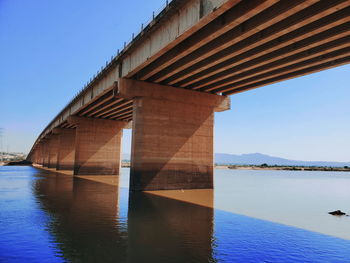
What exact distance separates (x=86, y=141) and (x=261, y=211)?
3442 centimetres

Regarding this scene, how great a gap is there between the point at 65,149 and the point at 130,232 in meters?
54.5

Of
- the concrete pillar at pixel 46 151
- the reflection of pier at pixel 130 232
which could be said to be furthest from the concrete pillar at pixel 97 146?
the concrete pillar at pixel 46 151

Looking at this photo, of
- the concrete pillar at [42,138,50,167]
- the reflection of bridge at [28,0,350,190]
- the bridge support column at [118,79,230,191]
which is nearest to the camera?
the reflection of bridge at [28,0,350,190]

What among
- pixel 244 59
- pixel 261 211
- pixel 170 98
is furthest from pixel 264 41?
pixel 170 98

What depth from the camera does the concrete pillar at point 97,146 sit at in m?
43.1

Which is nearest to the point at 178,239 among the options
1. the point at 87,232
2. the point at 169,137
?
the point at 87,232

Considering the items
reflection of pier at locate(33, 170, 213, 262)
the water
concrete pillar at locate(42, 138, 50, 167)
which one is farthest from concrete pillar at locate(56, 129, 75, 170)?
reflection of pier at locate(33, 170, 213, 262)

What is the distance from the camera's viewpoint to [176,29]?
657 inches

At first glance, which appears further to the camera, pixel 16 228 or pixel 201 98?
pixel 201 98

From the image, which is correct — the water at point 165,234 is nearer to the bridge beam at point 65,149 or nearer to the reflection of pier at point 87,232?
the reflection of pier at point 87,232

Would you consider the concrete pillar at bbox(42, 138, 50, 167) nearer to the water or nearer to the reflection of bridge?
the reflection of bridge

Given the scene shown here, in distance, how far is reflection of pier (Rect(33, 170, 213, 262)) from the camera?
6.98m

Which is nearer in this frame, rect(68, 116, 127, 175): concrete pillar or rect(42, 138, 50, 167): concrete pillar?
rect(68, 116, 127, 175): concrete pillar

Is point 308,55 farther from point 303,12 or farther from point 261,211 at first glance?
point 261,211
